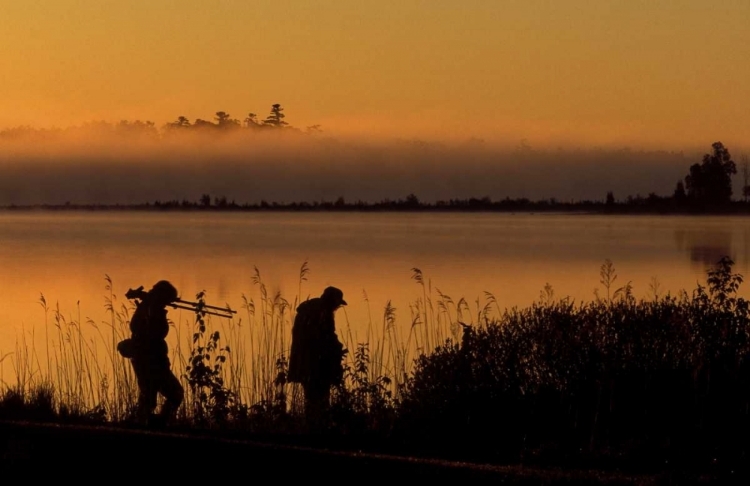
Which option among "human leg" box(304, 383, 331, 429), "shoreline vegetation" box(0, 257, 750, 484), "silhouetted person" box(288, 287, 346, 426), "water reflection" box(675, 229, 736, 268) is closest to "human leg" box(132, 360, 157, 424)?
"shoreline vegetation" box(0, 257, 750, 484)

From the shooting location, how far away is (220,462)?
10.8 m

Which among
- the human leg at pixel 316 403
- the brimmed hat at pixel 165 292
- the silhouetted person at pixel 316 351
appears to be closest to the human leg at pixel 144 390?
the brimmed hat at pixel 165 292

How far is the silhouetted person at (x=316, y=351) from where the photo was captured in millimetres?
14977

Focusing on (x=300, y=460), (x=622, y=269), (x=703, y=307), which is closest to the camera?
(x=300, y=460)

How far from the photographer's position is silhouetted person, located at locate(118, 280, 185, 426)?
15.3m

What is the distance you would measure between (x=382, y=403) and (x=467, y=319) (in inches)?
543

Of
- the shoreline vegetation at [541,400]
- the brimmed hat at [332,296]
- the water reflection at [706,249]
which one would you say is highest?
the brimmed hat at [332,296]

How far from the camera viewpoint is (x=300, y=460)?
10711mm

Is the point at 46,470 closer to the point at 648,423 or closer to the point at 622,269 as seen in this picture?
the point at 648,423

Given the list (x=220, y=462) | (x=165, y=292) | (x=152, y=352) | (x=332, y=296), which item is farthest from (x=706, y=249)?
(x=220, y=462)

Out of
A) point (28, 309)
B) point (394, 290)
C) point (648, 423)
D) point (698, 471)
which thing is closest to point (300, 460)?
point (698, 471)

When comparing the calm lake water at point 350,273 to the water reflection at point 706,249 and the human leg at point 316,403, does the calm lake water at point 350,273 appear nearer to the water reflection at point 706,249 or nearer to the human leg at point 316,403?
the water reflection at point 706,249

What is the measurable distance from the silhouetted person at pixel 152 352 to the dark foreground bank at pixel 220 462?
3.58 meters

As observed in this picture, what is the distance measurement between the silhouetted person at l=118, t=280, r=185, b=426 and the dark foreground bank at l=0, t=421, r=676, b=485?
358 cm
